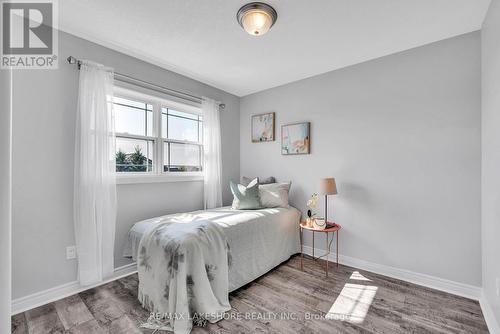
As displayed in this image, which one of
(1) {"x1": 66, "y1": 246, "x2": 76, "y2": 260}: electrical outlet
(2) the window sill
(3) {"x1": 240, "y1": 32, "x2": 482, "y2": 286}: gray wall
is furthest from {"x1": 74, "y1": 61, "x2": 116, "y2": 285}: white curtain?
(3) {"x1": 240, "y1": 32, "x2": 482, "y2": 286}: gray wall

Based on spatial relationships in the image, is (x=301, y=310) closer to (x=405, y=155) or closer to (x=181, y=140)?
(x=405, y=155)

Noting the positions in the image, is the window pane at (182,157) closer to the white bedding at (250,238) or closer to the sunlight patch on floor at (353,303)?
the white bedding at (250,238)

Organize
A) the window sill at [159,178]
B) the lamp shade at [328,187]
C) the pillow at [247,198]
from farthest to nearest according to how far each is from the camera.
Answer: the pillow at [247,198] → the lamp shade at [328,187] → the window sill at [159,178]

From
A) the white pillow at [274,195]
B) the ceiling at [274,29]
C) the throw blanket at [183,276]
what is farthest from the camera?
the white pillow at [274,195]

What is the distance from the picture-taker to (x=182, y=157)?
3.20 m

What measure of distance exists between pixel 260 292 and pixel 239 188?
4.31ft

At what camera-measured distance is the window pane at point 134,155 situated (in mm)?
2604

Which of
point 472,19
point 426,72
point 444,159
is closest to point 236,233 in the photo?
point 444,159

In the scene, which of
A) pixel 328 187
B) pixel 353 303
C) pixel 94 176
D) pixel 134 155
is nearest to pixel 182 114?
pixel 134 155

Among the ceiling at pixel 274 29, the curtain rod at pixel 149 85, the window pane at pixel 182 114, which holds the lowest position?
the window pane at pixel 182 114

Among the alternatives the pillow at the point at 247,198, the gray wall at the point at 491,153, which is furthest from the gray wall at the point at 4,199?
the gray wall at the point at 491,153

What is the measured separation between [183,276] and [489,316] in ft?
7.83

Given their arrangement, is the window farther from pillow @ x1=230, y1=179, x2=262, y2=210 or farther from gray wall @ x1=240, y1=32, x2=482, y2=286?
gray wall @ x1=240, y1=32, x2=482, y2=286

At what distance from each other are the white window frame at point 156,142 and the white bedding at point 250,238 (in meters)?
0.54
